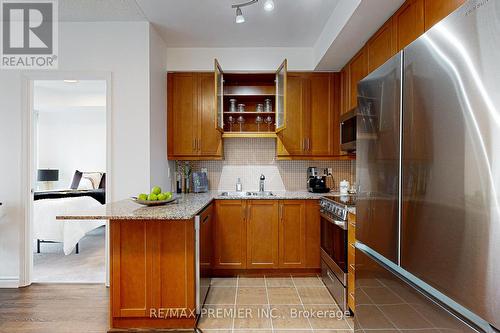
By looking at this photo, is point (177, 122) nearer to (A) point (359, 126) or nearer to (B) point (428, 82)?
(A) point (359, 126)

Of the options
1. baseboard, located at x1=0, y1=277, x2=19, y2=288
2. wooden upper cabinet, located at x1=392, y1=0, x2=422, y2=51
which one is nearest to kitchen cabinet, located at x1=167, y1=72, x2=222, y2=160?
baseboard, located at x1=0, y1=277, x2=19, y2=288

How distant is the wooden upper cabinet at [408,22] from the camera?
1.89m

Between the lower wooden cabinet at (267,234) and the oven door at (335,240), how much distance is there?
23 cm

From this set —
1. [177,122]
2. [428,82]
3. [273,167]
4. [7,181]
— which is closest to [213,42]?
[177,122]

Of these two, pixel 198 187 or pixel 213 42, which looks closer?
pixel 213 42

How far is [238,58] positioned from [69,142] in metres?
5.62

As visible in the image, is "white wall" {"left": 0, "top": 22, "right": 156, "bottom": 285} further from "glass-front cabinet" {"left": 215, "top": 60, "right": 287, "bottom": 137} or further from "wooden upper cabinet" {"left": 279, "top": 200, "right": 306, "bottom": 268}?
"wooden upper cabinet" {"left": 279, "top": 200, "right": 306, "bottom": 268}

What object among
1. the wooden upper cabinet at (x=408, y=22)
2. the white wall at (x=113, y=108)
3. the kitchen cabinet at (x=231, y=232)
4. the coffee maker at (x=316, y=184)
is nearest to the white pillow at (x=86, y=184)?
the white wall at (x=113, y=108)

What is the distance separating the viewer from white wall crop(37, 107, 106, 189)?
23.3 feet

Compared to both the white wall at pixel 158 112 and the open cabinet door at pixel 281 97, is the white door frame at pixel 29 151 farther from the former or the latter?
the open cabinet door at pixel 281 97

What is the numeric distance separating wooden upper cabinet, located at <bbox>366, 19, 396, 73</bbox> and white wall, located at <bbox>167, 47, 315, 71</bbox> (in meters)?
1.06

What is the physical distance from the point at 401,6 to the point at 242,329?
275cm

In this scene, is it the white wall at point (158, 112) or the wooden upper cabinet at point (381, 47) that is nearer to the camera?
the wooden upper cabinet at point (381, 47)

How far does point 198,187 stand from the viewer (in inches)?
152
